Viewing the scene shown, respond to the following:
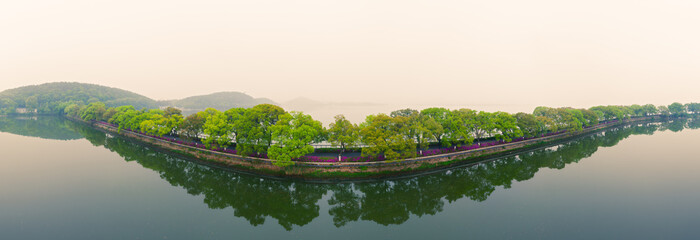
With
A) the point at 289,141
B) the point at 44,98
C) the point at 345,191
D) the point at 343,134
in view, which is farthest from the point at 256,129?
the point at 44,98

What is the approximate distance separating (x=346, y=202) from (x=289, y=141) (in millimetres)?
11226

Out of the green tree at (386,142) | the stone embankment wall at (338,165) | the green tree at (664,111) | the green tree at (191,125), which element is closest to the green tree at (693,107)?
the green tree at (664,111)

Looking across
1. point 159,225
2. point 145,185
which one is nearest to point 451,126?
point 159,225

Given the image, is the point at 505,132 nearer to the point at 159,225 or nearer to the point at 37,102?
the point at 159,225

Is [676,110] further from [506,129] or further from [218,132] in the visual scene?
[218,132]

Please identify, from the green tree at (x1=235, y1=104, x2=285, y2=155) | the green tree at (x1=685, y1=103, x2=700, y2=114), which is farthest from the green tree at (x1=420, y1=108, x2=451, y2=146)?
the green tree at (x1=685, y1=103, x2=700, y2=114)

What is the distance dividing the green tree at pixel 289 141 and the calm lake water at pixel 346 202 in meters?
3.97

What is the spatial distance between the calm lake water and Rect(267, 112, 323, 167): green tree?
397cm

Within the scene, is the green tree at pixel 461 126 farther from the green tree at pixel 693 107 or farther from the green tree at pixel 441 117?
the green tree at pixel 693 107

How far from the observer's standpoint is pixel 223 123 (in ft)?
121

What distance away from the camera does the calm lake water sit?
2039 cm

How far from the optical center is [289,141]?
1211 inches

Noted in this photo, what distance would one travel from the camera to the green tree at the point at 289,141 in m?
30.2

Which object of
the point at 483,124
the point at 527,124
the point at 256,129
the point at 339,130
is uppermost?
the point at 483,124
